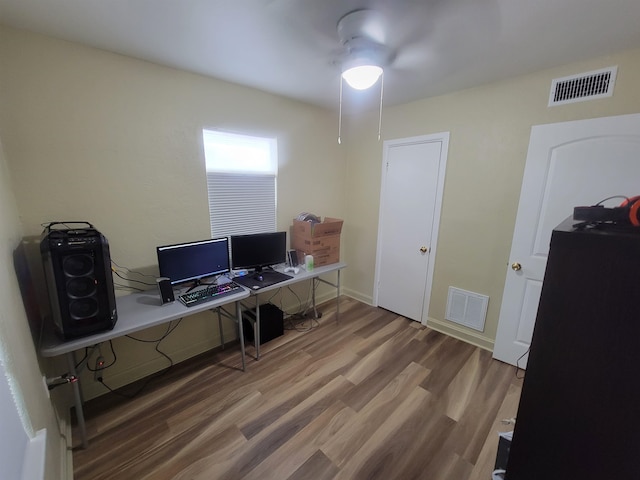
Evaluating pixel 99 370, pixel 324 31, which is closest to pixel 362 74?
pixel 324 31

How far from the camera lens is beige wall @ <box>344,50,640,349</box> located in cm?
190

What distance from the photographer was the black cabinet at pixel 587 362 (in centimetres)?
66

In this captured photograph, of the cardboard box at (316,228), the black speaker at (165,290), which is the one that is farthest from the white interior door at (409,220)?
the black speaker at (165,290)

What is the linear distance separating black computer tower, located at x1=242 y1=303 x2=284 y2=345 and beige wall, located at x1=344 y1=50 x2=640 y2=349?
1.73 meters

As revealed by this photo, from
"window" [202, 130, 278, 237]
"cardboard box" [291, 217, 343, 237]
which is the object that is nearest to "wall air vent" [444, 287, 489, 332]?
"cardboard box" [291, 217, 343, 237]

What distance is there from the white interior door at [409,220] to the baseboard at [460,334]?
0.14 meters

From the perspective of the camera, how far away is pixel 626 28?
1.45 m

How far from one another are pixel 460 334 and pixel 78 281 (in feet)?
10.5

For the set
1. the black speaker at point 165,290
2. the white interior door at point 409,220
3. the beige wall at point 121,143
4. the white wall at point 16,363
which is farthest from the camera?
the white interior door at point 409,220

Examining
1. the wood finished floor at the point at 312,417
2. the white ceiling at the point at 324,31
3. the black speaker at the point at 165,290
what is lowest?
the wood finished floor at the point at 312,417

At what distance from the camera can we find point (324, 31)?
4.94 feet

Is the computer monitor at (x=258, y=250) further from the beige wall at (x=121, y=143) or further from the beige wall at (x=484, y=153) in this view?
the beige wall at (x=484, y=153)

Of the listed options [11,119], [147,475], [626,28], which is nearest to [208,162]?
[11,119]

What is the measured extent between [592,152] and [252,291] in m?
2.75
